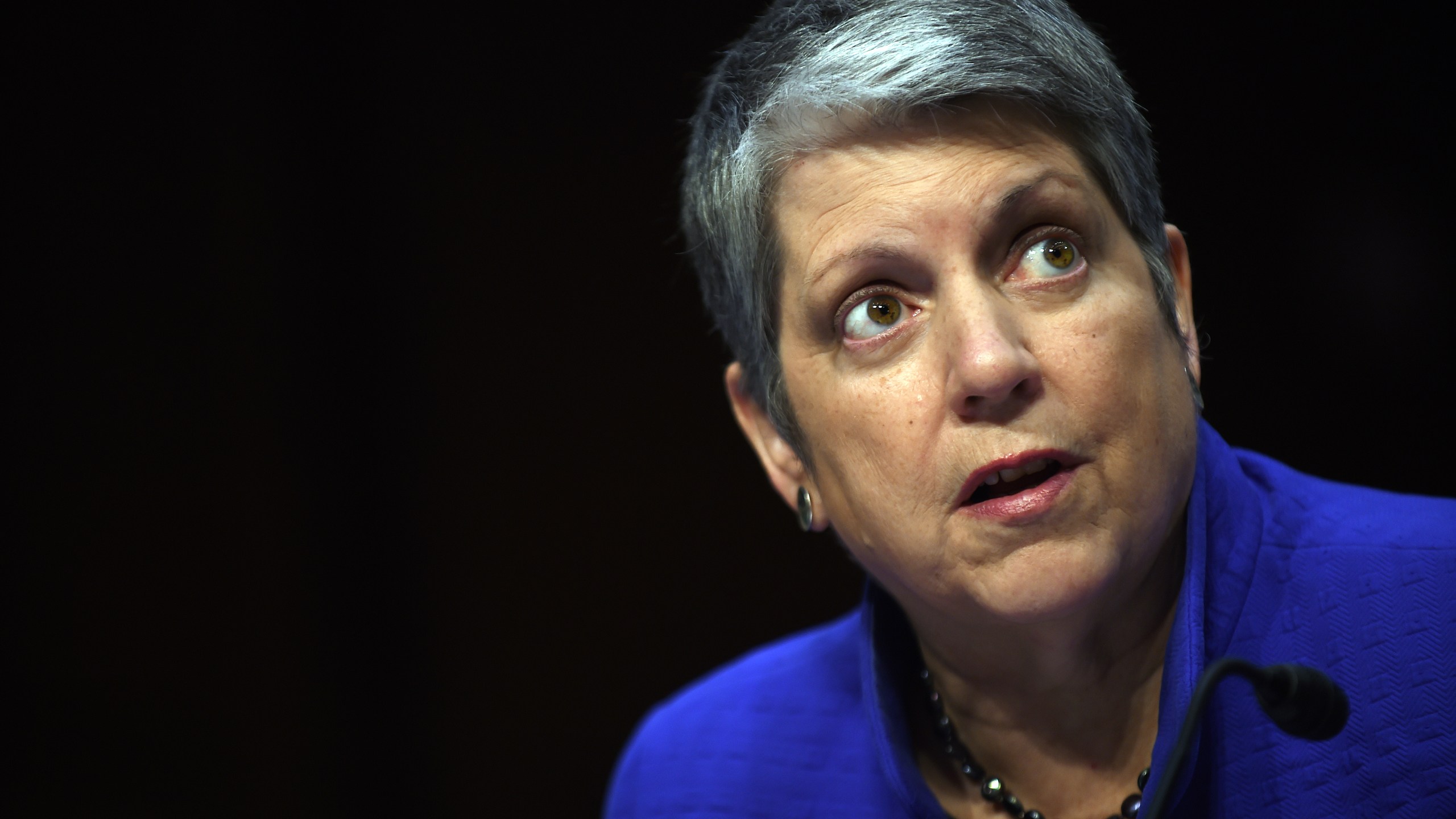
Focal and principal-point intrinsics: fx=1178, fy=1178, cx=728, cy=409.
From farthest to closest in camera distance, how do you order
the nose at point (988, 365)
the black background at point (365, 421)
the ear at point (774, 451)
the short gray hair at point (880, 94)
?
the black background at point (365, 421)
the ear at point (774, 451)
the short gray hair at point (880, 94)
the nose at point (988, 365)

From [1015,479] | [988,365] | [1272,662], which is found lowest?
[1272,662]

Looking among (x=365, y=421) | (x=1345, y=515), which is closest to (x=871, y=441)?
(x=1345, y=515)

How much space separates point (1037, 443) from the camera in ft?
3.32

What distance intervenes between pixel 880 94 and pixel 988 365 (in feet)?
0.94

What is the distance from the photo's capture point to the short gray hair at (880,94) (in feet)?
3.61

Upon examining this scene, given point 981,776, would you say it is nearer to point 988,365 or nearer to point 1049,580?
point 1049,580

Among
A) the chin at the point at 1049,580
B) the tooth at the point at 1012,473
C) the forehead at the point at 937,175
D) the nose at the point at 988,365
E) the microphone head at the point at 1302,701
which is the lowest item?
the microphone head at the point at 1302,701

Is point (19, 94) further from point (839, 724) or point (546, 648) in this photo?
point (839, 724)

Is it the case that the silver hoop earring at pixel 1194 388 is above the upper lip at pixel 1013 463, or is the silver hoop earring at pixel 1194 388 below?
below

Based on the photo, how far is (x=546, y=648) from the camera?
8.46ft

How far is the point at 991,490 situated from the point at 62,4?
2241 mm

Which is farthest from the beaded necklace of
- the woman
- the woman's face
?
the woman's face

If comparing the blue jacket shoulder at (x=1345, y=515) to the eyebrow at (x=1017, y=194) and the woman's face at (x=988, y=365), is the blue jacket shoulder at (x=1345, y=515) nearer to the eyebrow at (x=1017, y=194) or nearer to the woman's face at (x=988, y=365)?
the woman's face at (x=988, y=365)

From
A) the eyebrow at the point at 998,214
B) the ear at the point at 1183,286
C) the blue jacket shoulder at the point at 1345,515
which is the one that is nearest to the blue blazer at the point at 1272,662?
the blue jacket shoulder at the point at 1345,515
